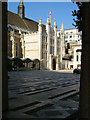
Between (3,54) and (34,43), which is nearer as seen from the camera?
(3,54)

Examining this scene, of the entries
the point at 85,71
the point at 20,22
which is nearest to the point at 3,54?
the point at 85,71

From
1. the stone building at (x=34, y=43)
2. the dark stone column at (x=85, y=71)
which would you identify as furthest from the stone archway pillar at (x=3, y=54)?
the stone building at (x=34, y=43)

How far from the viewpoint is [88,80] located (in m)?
3.01

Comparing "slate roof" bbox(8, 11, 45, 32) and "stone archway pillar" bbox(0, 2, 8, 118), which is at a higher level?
"slate roof" bbox(8, 11, 45, 32)

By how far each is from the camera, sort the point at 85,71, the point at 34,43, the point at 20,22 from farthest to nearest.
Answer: the point at 20,22, the point at 34,43, the point at 85,71

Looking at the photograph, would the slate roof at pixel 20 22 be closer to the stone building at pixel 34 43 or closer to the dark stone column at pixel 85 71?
the stone building at pixel 34 43

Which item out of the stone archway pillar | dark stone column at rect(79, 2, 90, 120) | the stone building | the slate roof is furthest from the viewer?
the slate roof

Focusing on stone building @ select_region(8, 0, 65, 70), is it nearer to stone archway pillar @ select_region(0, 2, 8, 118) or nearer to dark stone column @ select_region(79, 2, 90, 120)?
stone archway pillar @ select_region(0, 2, 8, 118)

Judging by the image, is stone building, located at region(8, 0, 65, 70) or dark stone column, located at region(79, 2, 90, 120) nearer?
dark stone column, located at region(79, 2, 90, 120)

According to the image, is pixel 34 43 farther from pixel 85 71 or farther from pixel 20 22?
pixel 85 71

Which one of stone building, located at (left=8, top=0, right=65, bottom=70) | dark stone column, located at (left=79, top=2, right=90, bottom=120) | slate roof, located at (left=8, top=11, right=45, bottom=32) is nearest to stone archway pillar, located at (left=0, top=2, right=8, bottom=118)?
dark stone column, located at (left=79, top=2, right=90, bottom=120)

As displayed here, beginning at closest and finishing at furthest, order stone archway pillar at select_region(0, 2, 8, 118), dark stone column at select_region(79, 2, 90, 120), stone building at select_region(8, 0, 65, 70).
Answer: dark stone column at select_region(79, 2, 90, 120) → stone archway pillar at select_region(0, 2, 8, 118) → stone building at select_region(8, 0, 65, 70)

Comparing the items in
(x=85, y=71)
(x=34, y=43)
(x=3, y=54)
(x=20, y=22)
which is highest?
(x=20, y=22)

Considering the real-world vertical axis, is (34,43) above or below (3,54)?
above
